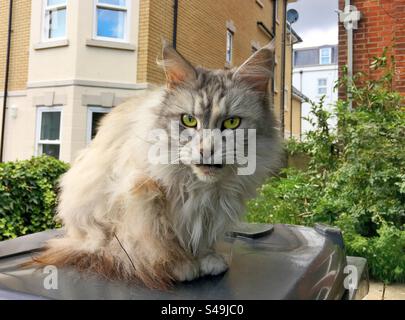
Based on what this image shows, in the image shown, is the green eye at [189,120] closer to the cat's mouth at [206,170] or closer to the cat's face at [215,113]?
the cat's face at [215,113]

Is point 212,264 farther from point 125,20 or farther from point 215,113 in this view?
point 125,20

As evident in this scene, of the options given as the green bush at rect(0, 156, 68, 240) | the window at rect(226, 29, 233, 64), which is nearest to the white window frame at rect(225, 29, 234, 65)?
the window at rect(226, 29, 233, 64)

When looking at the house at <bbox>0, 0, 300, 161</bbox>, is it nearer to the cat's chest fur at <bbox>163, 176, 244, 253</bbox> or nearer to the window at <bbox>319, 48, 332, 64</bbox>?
the cat's chest fur at <bbox>163, 176, 244, 253</bbox>

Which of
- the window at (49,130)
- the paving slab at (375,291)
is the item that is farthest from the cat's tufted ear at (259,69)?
the window at (49,130)

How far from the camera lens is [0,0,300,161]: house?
906 cm

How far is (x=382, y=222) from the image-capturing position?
3555 millimetres

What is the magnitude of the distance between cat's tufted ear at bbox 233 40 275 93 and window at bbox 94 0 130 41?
8113 millimetres

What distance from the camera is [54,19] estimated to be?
962 cm

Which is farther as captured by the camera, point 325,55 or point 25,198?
point 325,55

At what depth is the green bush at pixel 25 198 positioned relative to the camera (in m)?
4.18

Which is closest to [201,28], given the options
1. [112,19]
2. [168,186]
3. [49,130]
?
[112,19]

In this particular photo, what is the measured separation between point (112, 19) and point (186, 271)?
→ 29.5ft

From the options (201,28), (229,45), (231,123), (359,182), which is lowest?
(359,182)
